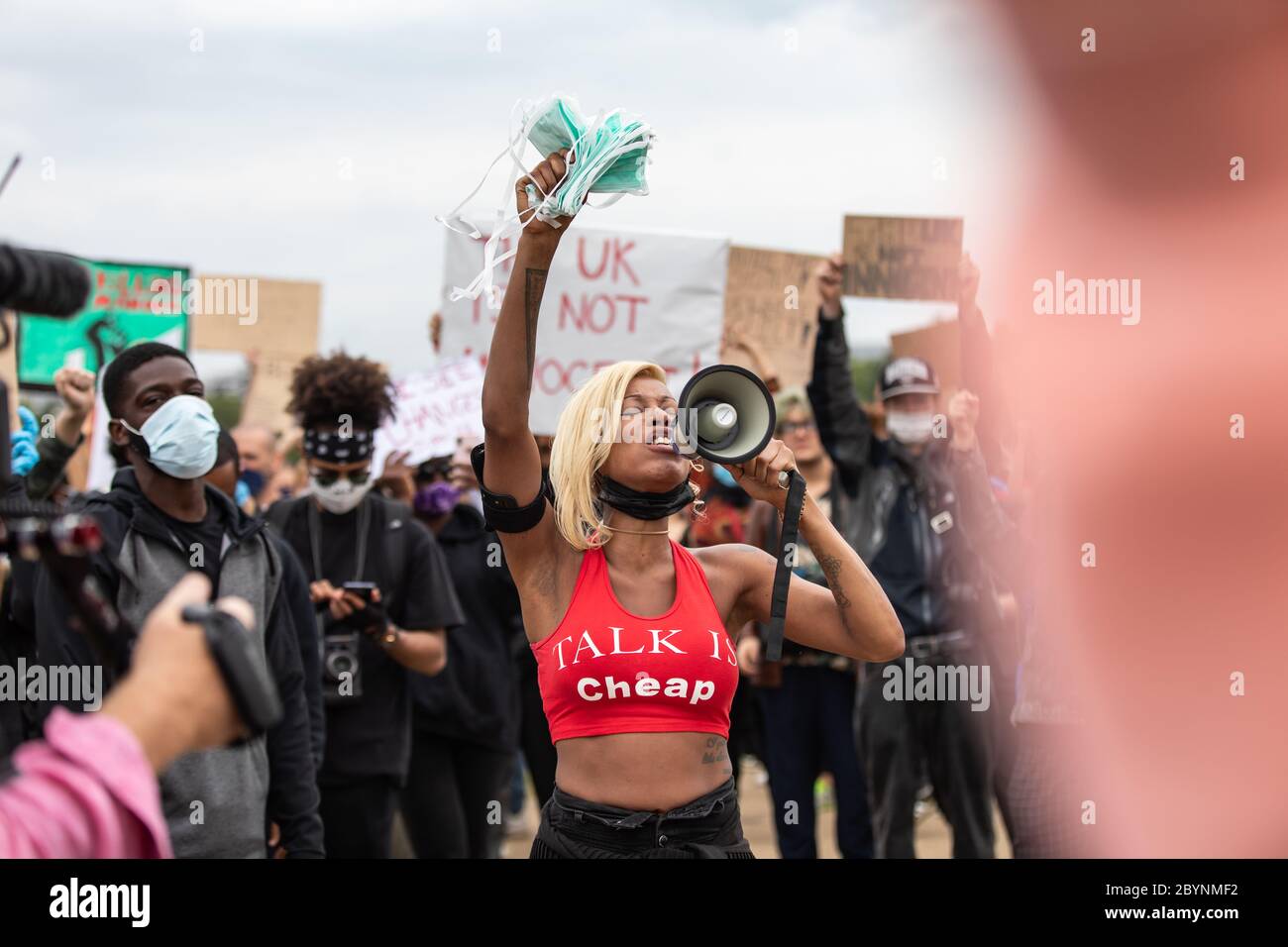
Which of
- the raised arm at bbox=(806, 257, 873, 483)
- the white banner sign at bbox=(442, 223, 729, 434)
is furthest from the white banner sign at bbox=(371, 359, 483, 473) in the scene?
the raised arm at bbox=(806, 257, 873, 483)

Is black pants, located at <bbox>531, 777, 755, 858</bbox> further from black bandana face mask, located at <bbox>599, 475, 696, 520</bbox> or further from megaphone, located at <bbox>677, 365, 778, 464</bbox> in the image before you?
megaphone, located at <bbox>677, 365, 778, 464</bbox>

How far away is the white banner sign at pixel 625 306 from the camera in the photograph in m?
6.98

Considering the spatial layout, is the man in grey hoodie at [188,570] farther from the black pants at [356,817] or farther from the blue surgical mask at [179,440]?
the black pants at [356,817]

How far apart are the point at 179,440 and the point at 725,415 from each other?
153 cm

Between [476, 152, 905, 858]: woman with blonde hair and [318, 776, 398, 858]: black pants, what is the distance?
6.67ft

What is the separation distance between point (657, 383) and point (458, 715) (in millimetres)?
2647

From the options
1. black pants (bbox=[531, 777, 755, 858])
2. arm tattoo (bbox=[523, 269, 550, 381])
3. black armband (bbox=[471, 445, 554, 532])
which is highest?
arm tattoo (bbox=[523, 269, 550, 381])

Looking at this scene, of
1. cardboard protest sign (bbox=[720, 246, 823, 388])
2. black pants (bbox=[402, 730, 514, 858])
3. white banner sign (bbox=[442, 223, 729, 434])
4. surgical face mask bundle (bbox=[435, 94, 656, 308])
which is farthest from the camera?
cardboard protest sign (bbox=[720, 246, 823, 388])

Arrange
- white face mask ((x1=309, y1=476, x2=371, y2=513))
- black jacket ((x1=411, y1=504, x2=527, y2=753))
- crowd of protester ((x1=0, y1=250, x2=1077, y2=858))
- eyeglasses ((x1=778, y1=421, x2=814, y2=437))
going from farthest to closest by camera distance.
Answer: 1. eyeglasses ((x1=778, y1=421, x2=814, y2=437))
2. black jacket ((x1=411, y1=504, x2=527, y2=753))
3. white face mask ((x1=309, y1=476, x2=371, y2=513))
4. crowd of protester ((x1=0, y1=250, x2=1077, y2=858))

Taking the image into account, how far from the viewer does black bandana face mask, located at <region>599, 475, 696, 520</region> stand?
3.26m

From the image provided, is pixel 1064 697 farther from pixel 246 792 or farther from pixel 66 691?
pixel 66 691

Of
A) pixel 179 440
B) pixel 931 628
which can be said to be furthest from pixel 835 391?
pixel 179 440

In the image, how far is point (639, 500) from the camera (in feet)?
10.7
